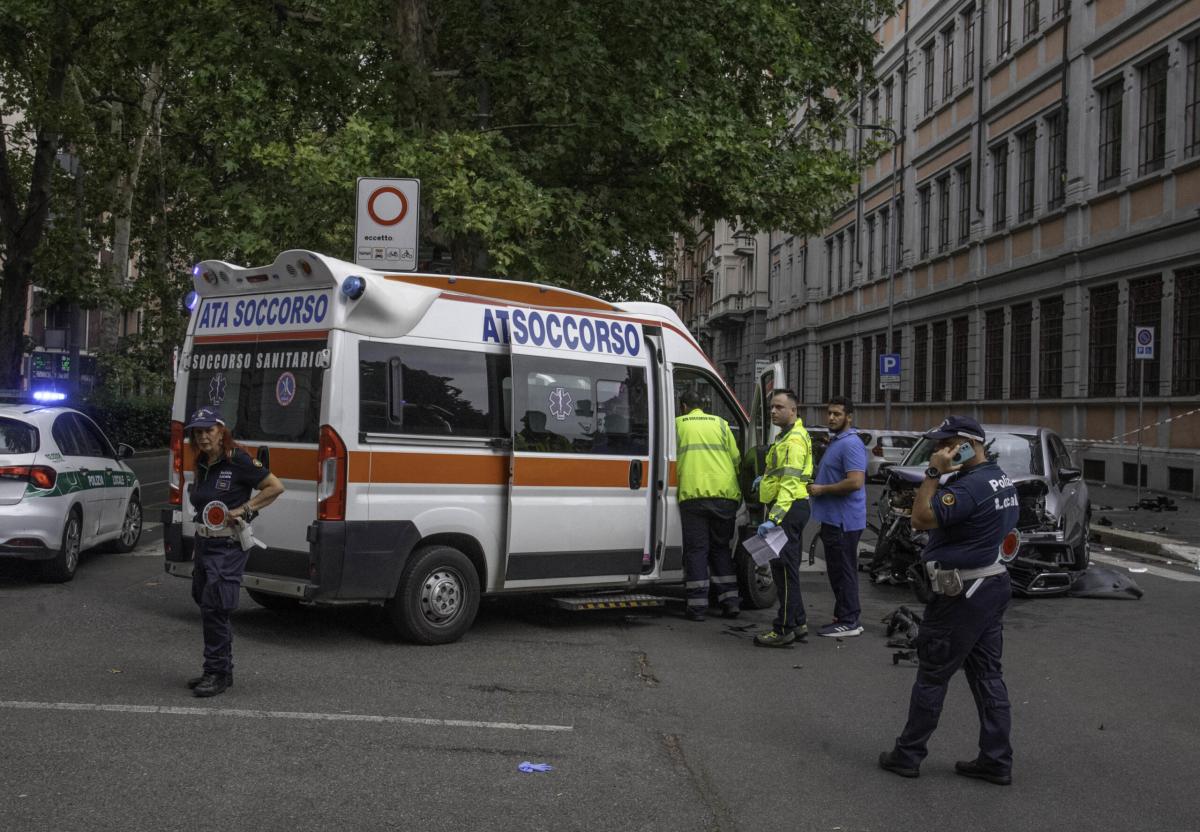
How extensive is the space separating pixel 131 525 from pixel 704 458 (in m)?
6.90

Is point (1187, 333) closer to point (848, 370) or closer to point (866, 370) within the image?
point (866, 370)

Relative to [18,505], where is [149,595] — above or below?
below

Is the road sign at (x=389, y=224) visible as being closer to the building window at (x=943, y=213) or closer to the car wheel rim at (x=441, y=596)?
the car wheel rim at (x=441, y=596)

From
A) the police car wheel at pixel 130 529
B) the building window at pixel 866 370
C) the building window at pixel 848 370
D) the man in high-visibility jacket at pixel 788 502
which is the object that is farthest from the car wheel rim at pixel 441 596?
the building window at pixel 848 370

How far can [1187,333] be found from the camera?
25.1 metres

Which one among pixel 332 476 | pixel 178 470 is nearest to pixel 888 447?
pixel 178 470

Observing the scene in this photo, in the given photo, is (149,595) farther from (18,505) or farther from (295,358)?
(295,358)

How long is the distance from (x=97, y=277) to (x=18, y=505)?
81.7 ft

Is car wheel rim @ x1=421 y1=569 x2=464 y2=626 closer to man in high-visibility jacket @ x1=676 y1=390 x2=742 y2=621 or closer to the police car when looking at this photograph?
man in high-visibility jacket @ x1=676 y1=390 x2=742 y2=621

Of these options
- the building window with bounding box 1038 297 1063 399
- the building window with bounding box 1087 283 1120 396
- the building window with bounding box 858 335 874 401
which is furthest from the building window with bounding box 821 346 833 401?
the building window with bounding box 1087 283 1120 396

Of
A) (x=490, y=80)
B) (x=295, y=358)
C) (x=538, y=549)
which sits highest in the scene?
(x=490, y=80)

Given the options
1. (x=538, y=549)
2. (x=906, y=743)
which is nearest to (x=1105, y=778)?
(x=906, y=743)

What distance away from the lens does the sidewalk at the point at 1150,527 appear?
16.9 meters

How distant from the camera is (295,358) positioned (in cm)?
885
